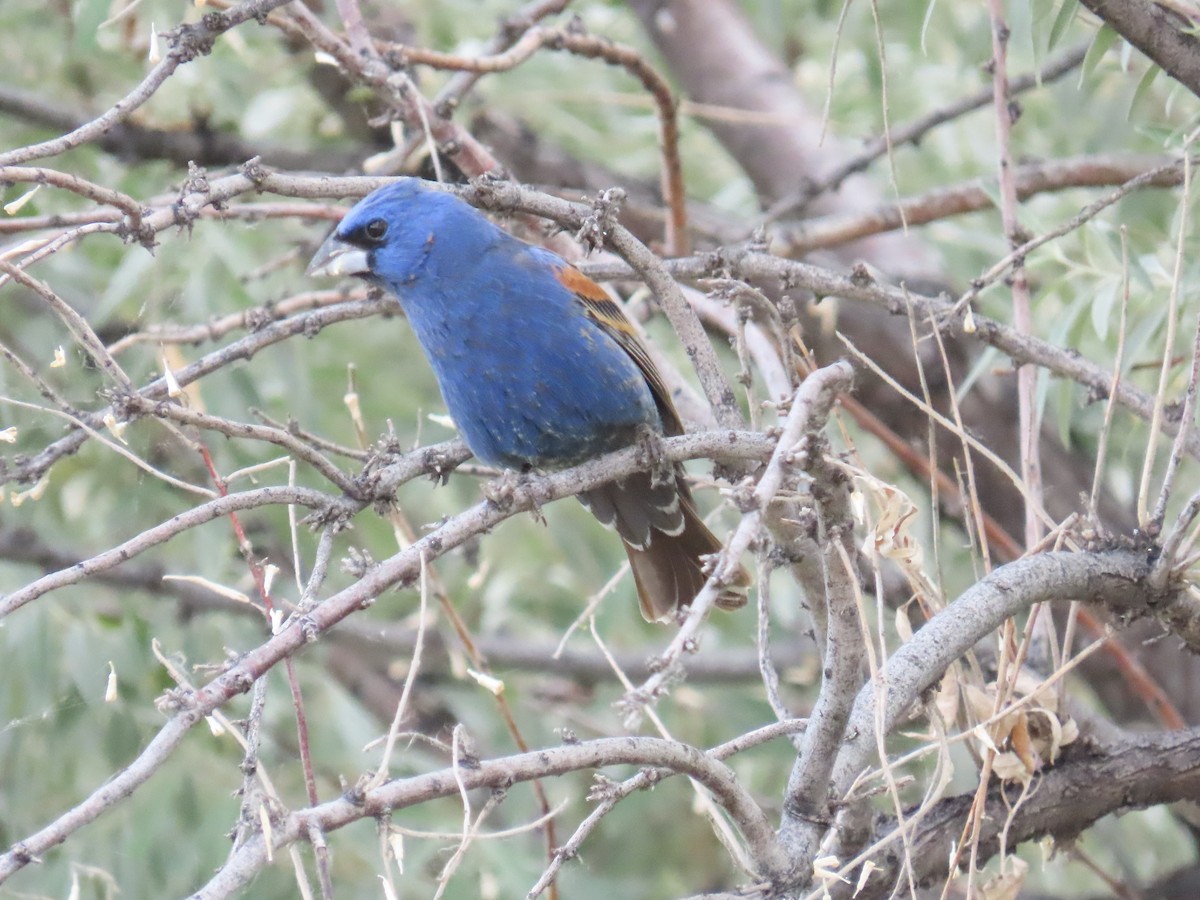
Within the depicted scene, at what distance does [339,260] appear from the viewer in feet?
12.6

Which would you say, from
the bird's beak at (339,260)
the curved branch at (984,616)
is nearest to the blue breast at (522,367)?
the bird's beak at (339,260)

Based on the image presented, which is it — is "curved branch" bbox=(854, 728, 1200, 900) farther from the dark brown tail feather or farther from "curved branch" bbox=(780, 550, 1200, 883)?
the dark brown tail feather

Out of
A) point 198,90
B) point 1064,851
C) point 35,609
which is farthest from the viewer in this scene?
point 198,90

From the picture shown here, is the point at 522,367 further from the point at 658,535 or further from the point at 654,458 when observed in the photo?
the point at 654,458

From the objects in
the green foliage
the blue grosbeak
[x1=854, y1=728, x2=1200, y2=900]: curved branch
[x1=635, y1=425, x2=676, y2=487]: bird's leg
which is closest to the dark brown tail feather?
the blue grosbeak

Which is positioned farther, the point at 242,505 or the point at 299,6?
the point at 299,6

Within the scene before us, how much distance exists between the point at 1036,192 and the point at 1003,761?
2.33 metres

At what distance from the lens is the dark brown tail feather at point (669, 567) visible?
13.6 feet

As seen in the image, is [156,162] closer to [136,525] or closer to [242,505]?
[136,525]

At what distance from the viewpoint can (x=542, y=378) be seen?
3.74 metres

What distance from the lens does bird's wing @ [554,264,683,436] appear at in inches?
153

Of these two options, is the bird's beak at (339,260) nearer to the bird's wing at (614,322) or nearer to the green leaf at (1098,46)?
the bird's wing at (614,322)

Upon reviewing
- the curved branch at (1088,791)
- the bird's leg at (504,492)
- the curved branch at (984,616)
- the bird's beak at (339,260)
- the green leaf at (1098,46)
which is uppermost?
the bird's beak at (339,260)

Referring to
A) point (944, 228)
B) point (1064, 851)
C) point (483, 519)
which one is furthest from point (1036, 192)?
point (483, 519)
